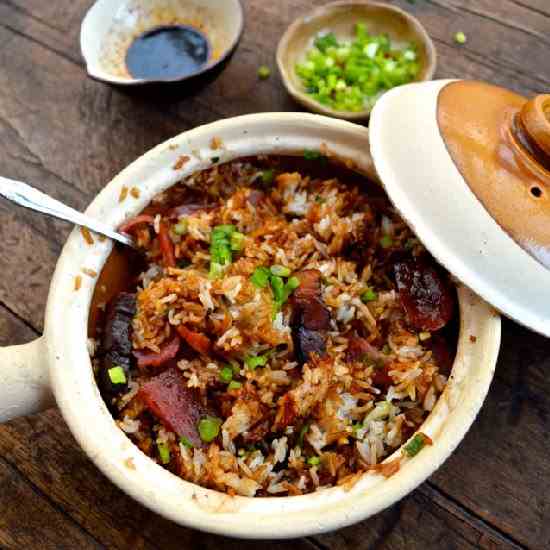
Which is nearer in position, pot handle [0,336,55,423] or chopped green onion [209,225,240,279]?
pot handle [0,336,55,423]

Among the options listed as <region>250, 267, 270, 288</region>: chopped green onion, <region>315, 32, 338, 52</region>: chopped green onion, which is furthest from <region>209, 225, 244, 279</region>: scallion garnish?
<region>315, 32, 338, 52</region>: chopped green onion

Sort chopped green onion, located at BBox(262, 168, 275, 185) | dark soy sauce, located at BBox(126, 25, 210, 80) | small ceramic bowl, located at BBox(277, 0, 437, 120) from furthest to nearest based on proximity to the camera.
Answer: dark soy sauce, located at BBox(126, 25, 210, 80) < small ceramic bowl, located at BBox(277, 0, 437, 120) < chopped green onion, located at BBox(262, 168, 275, 185)

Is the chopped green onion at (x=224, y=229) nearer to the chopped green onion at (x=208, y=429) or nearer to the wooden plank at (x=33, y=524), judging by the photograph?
the chopped green onion at (x=208, y=429)

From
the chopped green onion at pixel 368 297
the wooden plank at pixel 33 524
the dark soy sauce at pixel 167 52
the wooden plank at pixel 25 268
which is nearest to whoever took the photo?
the chopped green onion at pixel 368 297

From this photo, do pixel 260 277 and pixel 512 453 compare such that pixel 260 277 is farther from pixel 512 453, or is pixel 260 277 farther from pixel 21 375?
pixel 512 453

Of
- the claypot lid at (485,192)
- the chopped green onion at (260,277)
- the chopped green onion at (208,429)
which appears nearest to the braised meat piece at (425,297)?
the claypot lid at (485,192)

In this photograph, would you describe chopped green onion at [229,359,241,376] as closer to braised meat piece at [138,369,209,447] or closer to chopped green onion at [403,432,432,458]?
braised meat piece at [138,369,209,447]

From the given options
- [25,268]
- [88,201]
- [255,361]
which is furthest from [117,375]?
[88,201]

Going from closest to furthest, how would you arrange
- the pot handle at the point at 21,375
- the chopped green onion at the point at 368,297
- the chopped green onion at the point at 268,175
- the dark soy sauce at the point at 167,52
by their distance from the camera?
the pot handle at the point at 21,375
the chopped green onion at the point at 368,297
the chopped green onion at the point at 268,175
the dark soy sauce at the point at 167,52

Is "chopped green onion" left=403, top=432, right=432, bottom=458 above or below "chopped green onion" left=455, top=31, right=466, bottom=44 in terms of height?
below
